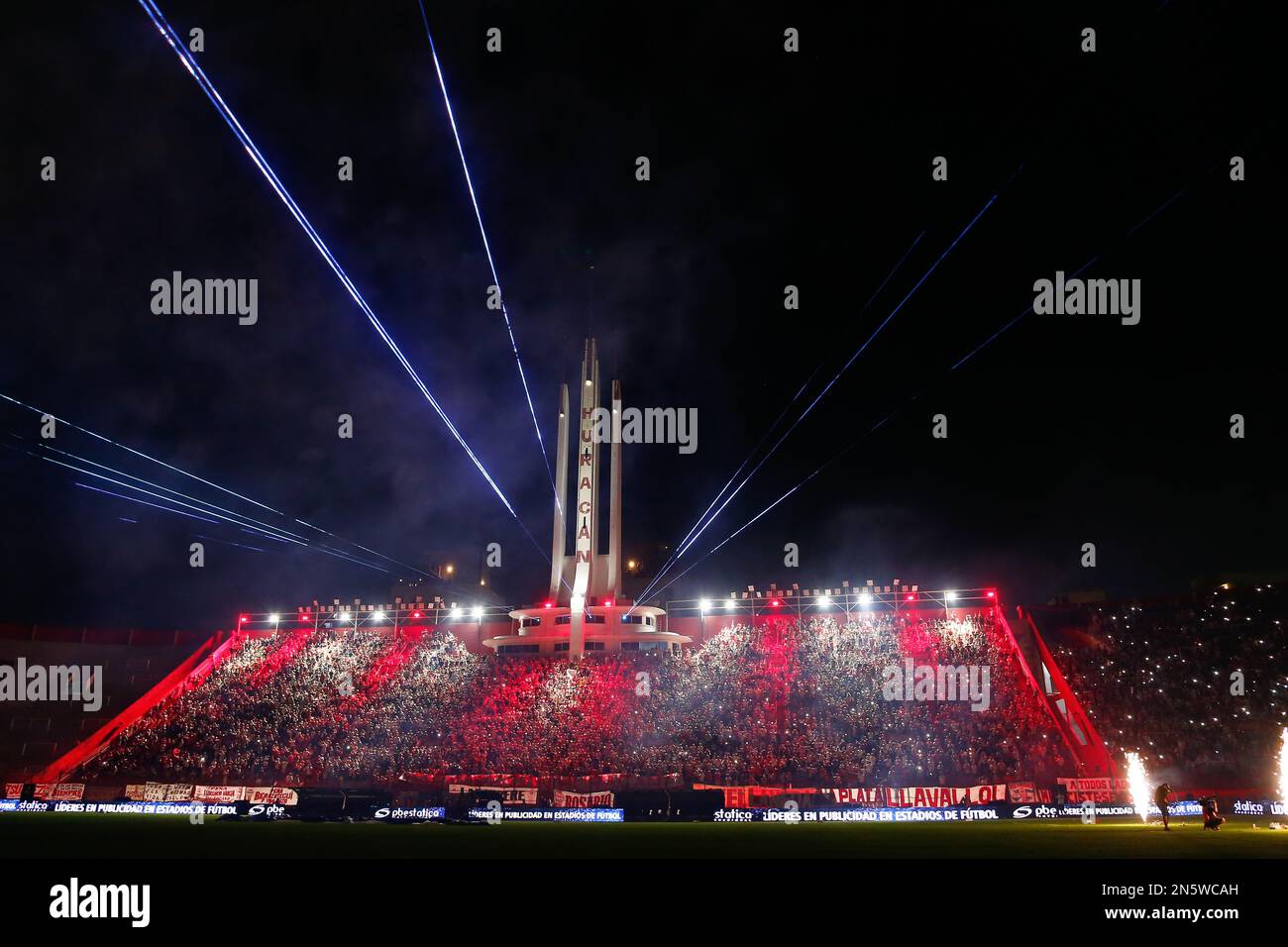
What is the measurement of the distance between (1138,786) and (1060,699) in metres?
8.81

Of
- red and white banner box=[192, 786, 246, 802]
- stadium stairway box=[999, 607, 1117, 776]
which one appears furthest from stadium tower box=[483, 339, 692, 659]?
red and white banner box=[192, 786, 246, 802]

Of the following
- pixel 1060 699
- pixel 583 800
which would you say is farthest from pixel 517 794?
pixel 1060 699

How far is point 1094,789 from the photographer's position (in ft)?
94.3

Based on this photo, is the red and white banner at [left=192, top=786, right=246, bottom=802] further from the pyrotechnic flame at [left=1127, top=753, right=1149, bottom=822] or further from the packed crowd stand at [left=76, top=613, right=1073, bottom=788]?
the pyrotechnic flame at [left=1127, top=753, right=1149, bottom=822]

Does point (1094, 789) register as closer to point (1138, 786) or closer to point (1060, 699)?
point (1138, 786)

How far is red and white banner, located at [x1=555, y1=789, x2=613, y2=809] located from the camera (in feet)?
88.6

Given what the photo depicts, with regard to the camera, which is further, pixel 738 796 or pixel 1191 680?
pixel 1191 680

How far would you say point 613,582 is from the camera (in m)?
51.6

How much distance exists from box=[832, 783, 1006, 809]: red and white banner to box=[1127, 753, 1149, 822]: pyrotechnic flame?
4.00 m
